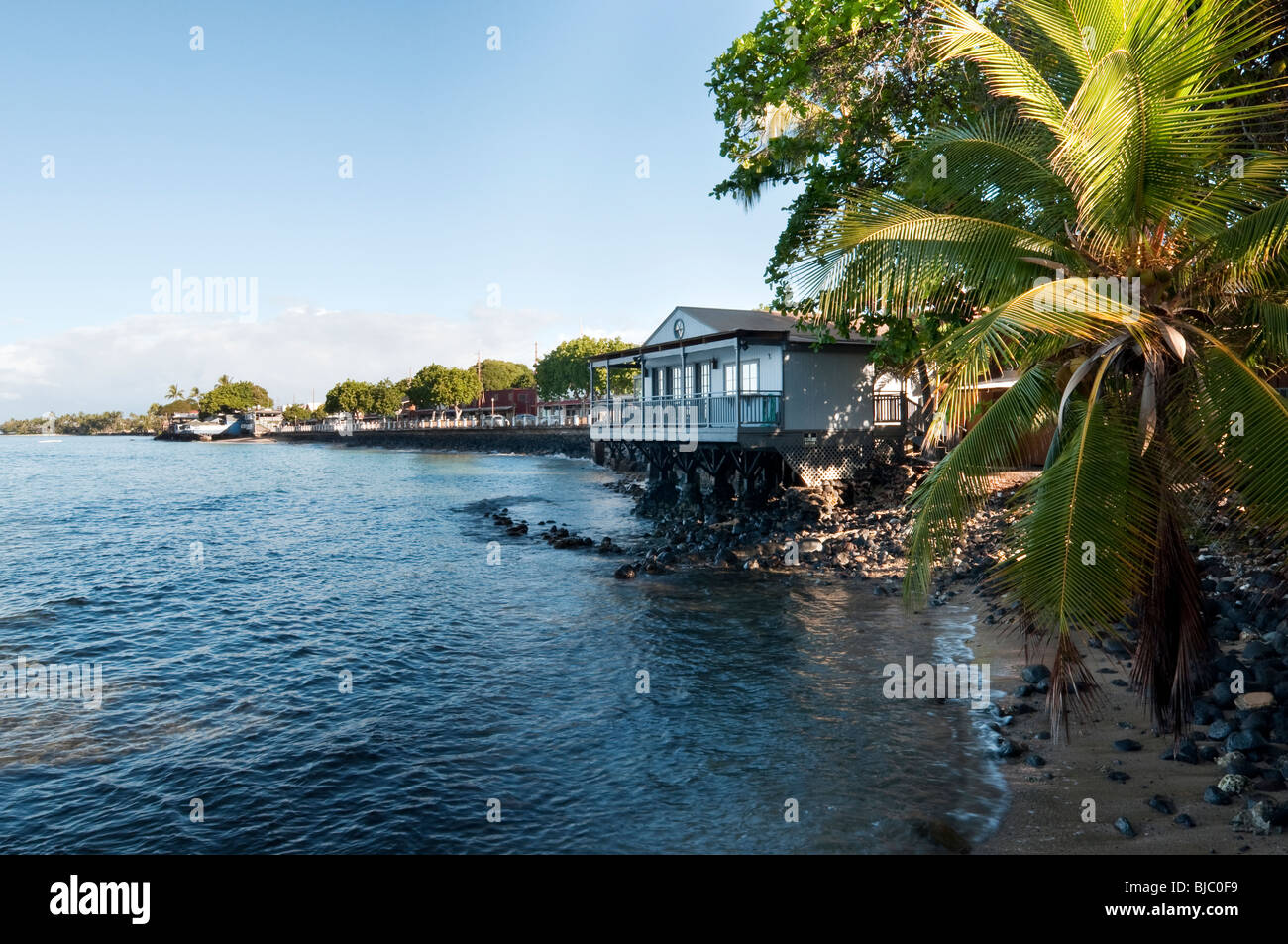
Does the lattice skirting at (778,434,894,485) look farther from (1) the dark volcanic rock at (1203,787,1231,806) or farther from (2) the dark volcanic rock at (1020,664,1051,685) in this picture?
(1) the dark volcanic rock at (1203,787,1231,806)

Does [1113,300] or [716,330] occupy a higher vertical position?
[716,330]

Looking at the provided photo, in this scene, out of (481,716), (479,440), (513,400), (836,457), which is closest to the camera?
(481,716)

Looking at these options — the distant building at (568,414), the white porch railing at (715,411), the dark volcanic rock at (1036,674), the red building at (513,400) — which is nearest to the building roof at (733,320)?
the white porch railing at (715,411)

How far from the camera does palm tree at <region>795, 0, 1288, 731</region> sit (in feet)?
20.5

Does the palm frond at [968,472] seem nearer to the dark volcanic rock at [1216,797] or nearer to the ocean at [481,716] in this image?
the ocean at [481,716]

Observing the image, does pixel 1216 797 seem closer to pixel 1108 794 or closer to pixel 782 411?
pixel 1108 794

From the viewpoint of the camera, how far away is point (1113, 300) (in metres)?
6.48

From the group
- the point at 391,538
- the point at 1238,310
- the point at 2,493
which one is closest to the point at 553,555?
the point at 391,538

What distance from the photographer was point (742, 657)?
508 inches

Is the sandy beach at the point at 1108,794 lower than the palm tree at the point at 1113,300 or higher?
lower

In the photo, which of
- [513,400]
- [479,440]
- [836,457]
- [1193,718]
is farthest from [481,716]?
[513,400]

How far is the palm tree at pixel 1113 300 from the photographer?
6.25 m

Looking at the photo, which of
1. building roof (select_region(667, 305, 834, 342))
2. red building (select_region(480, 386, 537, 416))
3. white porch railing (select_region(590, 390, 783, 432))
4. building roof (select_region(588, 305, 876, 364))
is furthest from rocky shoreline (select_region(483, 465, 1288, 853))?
red building (select_region(480, 386, 537, 416))
